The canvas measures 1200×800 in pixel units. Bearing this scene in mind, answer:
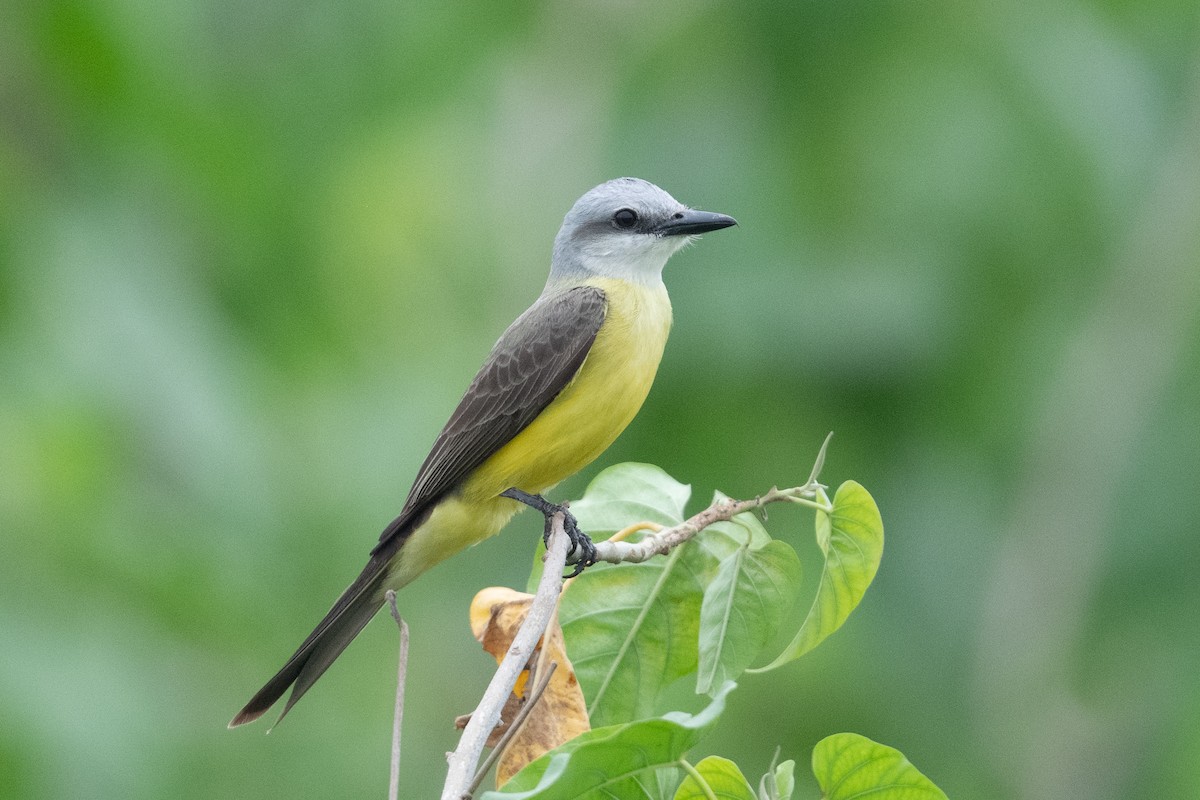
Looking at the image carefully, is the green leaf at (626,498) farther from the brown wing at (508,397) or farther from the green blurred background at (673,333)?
the green blurred background at (673,333)

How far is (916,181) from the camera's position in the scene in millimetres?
Result: 6418

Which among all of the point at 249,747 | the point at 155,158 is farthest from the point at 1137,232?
the point at 249,747

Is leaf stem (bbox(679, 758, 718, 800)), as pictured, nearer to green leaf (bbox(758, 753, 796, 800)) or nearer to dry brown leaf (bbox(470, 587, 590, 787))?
green leaf (bbox(758, 753, 796, 800))

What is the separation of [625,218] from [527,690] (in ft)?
7.95

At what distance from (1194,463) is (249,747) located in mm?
4689

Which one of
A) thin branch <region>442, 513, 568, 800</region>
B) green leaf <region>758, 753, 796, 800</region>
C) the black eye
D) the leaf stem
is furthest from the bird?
the leaf stem

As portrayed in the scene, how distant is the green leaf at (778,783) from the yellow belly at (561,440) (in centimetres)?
195

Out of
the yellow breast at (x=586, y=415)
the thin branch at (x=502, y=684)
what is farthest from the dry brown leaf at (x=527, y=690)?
the yellow breast at (x=586, y=415)

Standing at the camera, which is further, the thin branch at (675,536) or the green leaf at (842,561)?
the thin branch at (675,536)

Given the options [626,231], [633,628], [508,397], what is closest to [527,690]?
[633,628]

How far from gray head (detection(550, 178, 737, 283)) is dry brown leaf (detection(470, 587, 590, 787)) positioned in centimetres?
194

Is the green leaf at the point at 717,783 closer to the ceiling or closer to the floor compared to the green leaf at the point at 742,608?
closer to the floor

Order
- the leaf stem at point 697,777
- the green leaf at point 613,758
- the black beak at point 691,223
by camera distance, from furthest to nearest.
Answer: the black beak at point 691,223 < the leaf stem at point 697,777 < the green leaf at point 613,758

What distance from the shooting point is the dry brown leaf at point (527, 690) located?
2.86 metres
